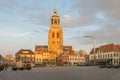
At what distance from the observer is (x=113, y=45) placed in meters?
175

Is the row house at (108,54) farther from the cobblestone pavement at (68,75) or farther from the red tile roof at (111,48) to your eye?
the cobblestone pavement at (68,75)

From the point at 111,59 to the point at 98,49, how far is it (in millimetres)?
24757

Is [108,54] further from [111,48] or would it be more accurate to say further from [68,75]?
[68,75]

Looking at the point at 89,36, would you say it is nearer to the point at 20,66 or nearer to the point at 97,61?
the point at 97,61

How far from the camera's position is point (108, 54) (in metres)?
175

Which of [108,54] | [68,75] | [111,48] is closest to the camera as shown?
[68,75]

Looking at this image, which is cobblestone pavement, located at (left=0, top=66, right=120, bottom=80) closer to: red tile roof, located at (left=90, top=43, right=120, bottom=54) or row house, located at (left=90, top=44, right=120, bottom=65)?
row house, located at (left=90, top=44, right=120, bottom=65)

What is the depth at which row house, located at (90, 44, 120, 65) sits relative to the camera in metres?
167

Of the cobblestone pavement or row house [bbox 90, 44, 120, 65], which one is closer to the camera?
the cobblestone pavement

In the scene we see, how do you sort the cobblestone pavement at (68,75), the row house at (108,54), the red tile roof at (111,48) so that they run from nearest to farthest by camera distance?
the cobblestone pavement at (68,75)
the row house at (108,54)
the red tile roof at (111,48)

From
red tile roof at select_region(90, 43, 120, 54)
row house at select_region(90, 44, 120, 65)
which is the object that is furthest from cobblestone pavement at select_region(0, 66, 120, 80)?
red tile roof at select_region(90, 43, 120, 54)

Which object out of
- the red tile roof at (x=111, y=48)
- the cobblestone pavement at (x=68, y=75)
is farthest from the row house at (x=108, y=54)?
the cobblestone pavement at (x=68, y=75)

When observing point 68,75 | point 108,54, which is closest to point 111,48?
point 108,54

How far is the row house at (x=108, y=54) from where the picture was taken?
167 m
